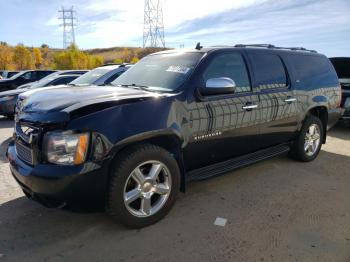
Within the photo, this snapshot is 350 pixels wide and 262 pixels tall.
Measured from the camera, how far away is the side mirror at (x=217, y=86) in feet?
11.7

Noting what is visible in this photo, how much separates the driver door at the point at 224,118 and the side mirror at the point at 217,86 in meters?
0.08

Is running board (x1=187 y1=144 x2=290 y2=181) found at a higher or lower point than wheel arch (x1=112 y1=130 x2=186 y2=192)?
lower

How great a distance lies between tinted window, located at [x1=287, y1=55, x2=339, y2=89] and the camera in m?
5.09

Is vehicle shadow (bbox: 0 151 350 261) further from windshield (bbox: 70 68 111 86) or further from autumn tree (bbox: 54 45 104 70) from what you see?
autumn tree (bbox: 54 45 104 70)

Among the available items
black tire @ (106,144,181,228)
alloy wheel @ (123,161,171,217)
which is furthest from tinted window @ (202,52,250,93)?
alloy wheel @ (123,161,171,217)

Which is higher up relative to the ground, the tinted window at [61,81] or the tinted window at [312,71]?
the tinted window at [312,71]

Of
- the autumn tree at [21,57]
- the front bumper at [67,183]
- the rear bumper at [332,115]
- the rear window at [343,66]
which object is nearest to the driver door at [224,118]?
the front bumper at [67,183]

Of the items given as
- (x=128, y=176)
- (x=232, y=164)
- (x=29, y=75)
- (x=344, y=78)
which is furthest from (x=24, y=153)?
(x=29, y=75)

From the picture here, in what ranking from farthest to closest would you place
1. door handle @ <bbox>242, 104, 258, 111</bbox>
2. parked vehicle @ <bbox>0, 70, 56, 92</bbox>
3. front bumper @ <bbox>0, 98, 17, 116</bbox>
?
parked vehicle @ <bbox>0, 70, 56, 92</bbox>
front bumper @ <bbox>0, 98, 17, 116</bbox>
door handle @ <bbox>242, 104, 258, 111</bbox>

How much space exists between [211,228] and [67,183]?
1478 mm

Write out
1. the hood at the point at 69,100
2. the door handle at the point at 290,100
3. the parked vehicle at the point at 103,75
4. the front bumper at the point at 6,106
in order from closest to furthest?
the hood at the point at 69,100 → the door handle at the point at 290,100 → the parked vehicle at the point at 103,75 → the front bumper at the point at 6,106

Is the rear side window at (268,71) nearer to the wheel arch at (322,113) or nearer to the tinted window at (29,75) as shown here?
the wheel arch at (322,113)

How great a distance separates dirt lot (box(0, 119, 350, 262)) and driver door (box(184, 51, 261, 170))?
1.81ft

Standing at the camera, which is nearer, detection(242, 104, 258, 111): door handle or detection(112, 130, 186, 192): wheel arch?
detection(112, 130, 186, 192): wheel arch
